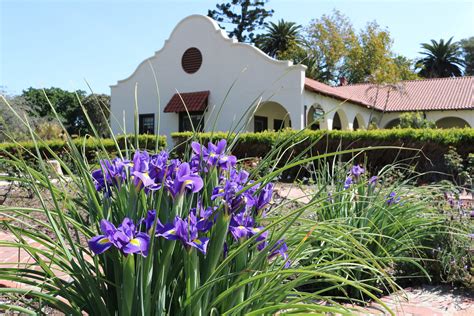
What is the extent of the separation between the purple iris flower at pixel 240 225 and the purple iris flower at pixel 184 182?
0.18m

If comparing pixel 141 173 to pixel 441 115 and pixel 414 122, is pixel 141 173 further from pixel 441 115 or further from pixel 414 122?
pixel 441 115

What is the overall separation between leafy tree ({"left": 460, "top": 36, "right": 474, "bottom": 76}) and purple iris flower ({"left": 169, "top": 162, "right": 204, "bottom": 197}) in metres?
61.2

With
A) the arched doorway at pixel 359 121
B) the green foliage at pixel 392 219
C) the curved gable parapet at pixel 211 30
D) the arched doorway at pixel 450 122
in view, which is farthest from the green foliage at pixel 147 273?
the arched doorway at pixel 450 122

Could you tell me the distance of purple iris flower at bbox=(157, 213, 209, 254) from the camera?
1.26 m

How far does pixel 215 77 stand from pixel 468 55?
46.9 m

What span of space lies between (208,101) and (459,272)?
18127 millimetres

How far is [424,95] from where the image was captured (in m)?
28.5

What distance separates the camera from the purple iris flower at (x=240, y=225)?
4.71 ft

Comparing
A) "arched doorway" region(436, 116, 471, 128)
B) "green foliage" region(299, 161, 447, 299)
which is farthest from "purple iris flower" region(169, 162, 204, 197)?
"arched doorway" region(436, 116, 471, 128)

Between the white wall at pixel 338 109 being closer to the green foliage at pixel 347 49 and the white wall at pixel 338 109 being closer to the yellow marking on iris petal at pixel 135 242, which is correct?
the green foliage at pixel 347 49

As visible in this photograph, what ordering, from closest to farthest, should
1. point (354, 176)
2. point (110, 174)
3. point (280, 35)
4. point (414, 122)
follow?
point (110, 174) < point (354, 176) < point (414, 122) < point (280, 35)

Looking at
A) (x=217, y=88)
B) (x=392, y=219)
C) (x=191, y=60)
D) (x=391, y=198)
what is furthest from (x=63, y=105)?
(x=392, y=219)

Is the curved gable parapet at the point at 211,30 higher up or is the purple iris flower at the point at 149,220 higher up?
the curved gable parapet at the point at 211,30

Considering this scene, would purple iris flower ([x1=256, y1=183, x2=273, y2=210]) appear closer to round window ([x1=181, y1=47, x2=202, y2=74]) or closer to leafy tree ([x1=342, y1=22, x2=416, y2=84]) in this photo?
round window ([x1=181, y1=47, x2=202, y2=74])
